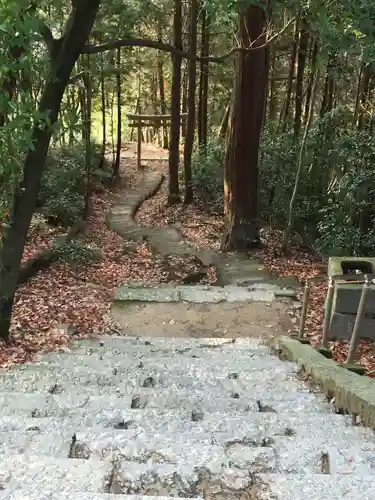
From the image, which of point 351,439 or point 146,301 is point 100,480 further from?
point 146,301

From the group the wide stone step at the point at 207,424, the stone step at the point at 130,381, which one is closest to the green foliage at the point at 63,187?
the stone step at the point at 130,381

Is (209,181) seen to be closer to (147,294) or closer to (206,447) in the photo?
(147,294)

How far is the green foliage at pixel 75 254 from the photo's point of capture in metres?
11.2

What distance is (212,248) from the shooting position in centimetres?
1340

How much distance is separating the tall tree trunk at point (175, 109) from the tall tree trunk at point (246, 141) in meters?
4.26

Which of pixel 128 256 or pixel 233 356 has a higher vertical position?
pixel 233 356

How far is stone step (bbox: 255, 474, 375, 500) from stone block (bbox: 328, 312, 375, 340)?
16.9 feet

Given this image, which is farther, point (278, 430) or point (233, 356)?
point (233, 356)

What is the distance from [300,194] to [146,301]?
632 cm

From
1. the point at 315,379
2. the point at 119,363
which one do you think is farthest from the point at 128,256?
the point at 315,379

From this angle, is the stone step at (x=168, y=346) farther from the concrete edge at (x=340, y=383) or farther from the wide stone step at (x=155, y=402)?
the wide stone step at (x=155, y=402)

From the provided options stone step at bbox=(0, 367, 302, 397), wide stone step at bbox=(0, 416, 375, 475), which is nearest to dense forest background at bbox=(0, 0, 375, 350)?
stone step at bbox=(0, 367, 302, 397)

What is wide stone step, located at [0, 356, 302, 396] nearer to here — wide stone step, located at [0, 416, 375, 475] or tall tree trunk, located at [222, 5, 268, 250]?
wide stone step, located at [0, 416, 375, 475]

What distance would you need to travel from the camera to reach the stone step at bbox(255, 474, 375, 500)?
215 centimetres
